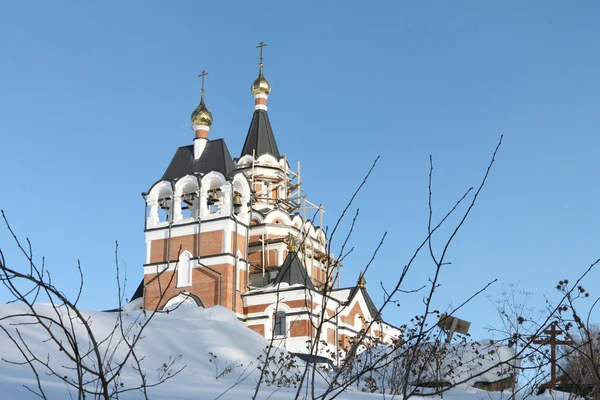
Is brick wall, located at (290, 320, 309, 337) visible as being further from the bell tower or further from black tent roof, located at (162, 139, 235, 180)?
black tent roof, located at (162, 139, 235, 180)

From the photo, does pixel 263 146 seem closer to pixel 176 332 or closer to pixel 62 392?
pixel 176 332

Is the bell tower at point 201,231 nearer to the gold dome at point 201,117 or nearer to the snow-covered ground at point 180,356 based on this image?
the gold dome at point 201,117

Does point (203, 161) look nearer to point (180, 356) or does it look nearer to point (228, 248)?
point (228, 248)

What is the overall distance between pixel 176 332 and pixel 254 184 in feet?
52.5

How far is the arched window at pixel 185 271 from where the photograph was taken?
21.6 meters

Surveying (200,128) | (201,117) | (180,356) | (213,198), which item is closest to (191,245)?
(213,198)

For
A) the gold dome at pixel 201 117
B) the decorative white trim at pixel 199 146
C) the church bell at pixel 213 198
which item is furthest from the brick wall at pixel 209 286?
the gold dome at pixel 201 117

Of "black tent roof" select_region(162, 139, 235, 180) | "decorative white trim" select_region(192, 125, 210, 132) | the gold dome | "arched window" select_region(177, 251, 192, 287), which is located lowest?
"arched window" select_region(177, 251, 192, 287)

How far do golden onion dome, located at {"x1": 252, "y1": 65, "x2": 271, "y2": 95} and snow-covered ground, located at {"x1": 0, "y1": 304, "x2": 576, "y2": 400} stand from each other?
15.4 m

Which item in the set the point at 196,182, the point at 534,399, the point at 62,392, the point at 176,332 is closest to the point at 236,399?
the point at 62,392

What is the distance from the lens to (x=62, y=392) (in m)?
4.28

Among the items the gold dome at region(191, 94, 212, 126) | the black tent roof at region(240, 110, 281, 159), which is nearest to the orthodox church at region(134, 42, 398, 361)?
the gold dome at region(191, 94, 212, 126)

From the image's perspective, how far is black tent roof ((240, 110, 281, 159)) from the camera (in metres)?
26.3

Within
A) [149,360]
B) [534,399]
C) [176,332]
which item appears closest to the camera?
[534,399]
